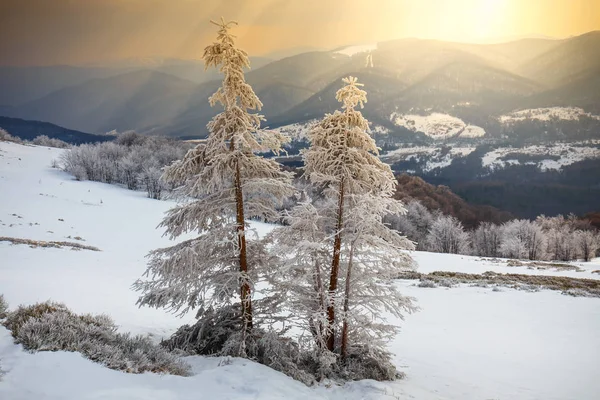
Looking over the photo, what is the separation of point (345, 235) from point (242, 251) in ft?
8.83

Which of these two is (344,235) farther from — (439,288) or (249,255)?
(439,288)

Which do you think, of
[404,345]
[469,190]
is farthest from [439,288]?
[469,190]

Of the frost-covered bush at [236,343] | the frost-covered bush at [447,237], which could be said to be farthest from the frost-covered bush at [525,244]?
the frost-covered bush at [236,343]

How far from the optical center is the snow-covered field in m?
5.36

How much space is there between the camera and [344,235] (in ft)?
29.4

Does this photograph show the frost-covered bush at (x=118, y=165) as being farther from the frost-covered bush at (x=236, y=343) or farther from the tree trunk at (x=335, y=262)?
the tree trunk at (x=335, y=262)

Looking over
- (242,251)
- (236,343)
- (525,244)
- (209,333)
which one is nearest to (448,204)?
(525,244)

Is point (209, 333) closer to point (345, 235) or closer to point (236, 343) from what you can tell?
point (236, 343)

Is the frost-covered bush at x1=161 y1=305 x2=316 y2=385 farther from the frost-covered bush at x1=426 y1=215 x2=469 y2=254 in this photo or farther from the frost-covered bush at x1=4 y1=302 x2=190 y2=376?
the frost-covered bush at x1=426 y1=215 x2=469 y2=254

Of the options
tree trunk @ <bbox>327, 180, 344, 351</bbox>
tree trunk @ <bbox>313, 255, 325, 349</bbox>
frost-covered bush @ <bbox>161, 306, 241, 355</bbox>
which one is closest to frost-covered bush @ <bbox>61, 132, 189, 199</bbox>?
frost-covered bush @ <bbox>161, 306, 241, 355</bbox>

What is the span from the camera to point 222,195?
880cm

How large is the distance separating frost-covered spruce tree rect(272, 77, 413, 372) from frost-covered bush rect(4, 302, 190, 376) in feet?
11.0

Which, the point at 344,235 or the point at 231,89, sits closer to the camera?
the point at 231,89

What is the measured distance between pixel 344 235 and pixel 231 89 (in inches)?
182
